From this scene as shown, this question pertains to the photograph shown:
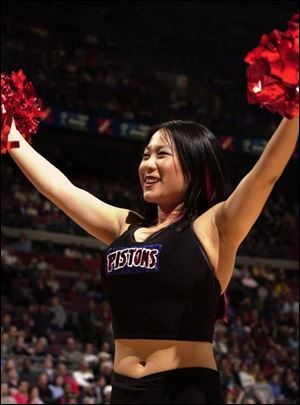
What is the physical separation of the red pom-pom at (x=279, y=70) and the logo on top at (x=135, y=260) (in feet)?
1.69

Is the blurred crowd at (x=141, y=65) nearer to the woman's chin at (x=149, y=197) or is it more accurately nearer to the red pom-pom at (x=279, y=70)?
the woman's chin at (x=149, y=197)

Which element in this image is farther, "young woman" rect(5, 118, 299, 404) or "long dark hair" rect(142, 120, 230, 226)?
"long dark hair" rect(142, 120, 230, 226)

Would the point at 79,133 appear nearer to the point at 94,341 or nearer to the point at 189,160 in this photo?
the point at 94,341

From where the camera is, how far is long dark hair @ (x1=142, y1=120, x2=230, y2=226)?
96.2 inches

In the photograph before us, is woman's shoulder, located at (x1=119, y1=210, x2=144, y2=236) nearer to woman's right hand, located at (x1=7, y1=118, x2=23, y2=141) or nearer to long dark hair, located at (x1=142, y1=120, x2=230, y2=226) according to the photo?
long dark hair, located at (x1=142, y1=120, x2=230, y2=226)

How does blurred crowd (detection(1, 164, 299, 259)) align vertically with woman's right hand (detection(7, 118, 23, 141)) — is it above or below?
below

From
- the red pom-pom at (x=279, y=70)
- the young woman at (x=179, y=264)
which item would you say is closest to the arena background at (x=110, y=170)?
the young woman at (x=179, y=264)

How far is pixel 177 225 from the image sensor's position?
2.40 meters

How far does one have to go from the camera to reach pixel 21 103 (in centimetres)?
267

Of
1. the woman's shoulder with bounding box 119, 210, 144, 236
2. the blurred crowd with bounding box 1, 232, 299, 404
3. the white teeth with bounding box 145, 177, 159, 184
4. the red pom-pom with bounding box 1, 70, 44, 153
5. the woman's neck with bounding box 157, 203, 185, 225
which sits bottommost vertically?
the blurred crowd with bounding box 1, 232, 299, 404

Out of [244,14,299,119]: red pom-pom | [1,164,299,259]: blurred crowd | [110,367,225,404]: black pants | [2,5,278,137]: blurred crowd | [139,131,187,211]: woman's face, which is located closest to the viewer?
[244,14,299,119]: red pom-pom

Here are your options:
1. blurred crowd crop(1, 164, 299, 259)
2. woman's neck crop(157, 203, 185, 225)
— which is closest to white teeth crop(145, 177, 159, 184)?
woman's neck crop(157, 203, 185, 225)

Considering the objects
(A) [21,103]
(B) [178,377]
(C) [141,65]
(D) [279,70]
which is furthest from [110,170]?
(D) [279,70]

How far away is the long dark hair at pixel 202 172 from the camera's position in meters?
2.44
